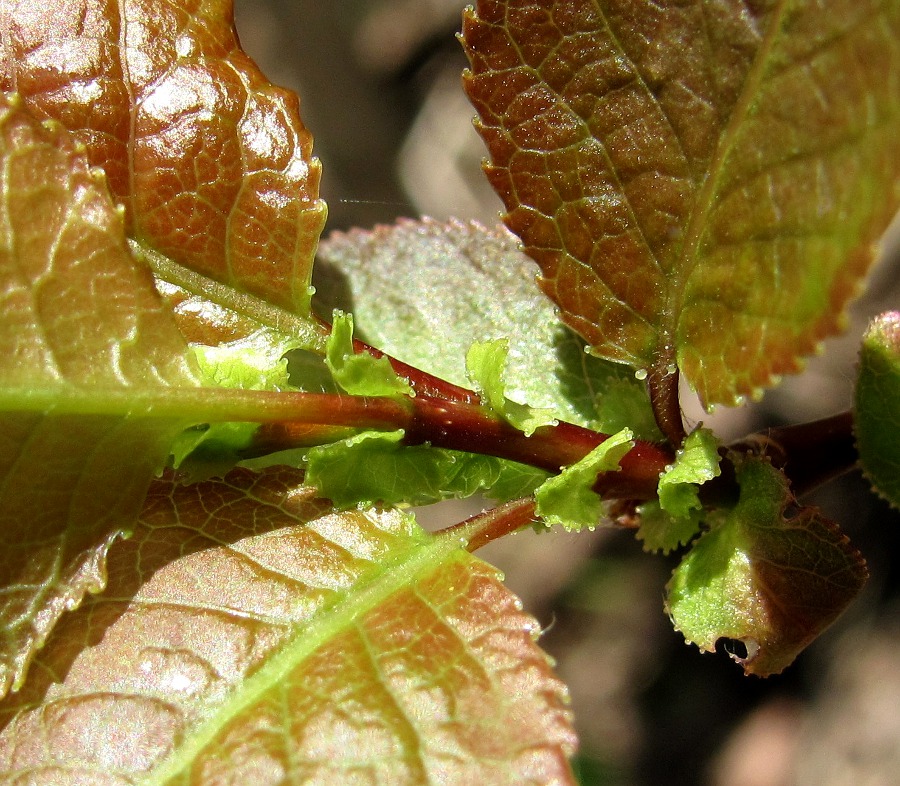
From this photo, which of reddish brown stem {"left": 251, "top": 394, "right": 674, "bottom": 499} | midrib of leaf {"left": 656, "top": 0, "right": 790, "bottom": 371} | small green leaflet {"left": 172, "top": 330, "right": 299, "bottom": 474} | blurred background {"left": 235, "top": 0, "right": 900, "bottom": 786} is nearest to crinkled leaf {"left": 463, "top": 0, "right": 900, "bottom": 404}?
midrib of leaf {"left": 656, "top": 0, "right": 790, "bottom": 371}

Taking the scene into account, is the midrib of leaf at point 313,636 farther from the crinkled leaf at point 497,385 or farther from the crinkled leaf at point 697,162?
the crinkled leaf at point 697,162

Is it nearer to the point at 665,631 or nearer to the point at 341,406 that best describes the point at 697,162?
the point at 341,406

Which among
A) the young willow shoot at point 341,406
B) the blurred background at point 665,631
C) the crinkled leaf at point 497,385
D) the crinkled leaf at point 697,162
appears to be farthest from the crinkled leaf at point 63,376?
the blurred background at point 665,631

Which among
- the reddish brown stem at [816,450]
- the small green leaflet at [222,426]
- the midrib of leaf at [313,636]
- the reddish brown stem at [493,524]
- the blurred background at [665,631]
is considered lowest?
the blurred background at [665,631]

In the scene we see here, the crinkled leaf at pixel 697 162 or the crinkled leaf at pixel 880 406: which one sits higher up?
the crinkled leaf at pixel 697 162

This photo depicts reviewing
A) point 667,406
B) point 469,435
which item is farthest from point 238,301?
point 667,406

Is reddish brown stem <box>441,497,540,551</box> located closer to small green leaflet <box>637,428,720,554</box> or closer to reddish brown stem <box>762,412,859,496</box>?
small green leaflet <box>637,428,720,554</box>

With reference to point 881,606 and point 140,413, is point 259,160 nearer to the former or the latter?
point 140,413

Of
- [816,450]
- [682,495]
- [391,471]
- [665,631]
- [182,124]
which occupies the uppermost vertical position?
[182,124]
